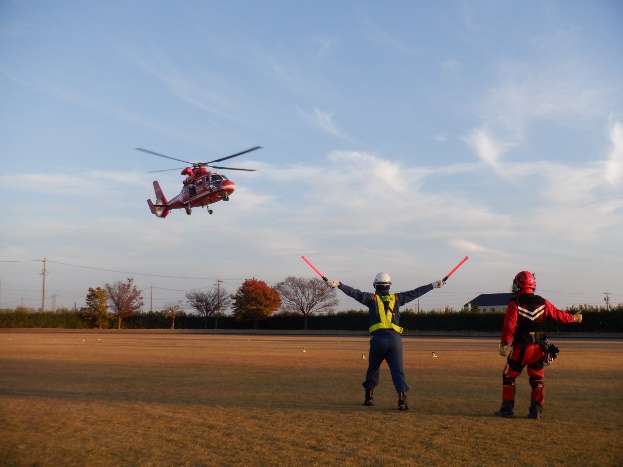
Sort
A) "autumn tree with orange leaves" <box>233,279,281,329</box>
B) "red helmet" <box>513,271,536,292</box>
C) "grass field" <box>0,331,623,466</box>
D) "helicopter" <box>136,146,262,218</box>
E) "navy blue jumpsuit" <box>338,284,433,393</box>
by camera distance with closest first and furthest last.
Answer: "grass field" <box>0,331,623,466</box>, "red helmet" <box>513,271,536,292</box>, "navy blue jumpsuit" <box>338,284,433,393</box>, "helicopter" <box>136,146,262,218</box>, "autumn tree with orange leaves" <box>233,279,281,329</box>

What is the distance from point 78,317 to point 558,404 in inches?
3091

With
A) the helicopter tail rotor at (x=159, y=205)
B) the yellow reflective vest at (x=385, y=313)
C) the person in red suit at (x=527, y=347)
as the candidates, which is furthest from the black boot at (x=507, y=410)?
the helicopter tail rotor at (x=159, y=205)

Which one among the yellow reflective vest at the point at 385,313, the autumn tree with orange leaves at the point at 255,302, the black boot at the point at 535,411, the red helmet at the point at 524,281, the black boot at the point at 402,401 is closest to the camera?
the black boot at the point at 535,411

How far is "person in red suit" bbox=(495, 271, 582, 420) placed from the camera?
9.39 meters

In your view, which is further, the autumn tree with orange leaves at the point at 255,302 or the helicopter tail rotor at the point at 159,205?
the autumn tree with orange leaves at the point at 255,302

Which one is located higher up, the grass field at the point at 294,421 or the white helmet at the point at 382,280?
the white helmet at the point at 382,280

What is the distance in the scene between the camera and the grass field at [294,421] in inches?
273

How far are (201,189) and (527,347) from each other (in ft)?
90.7

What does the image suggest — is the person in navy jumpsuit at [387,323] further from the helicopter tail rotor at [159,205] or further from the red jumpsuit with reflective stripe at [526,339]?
the helicopter tail rotor at [159,205]

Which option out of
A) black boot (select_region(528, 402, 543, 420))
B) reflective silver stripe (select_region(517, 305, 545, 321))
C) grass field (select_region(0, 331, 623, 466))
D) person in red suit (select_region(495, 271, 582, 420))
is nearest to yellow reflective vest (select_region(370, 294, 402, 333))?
grass field (select_region(0, 331, 623, 466))

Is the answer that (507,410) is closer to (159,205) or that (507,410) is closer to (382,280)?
(382,280)

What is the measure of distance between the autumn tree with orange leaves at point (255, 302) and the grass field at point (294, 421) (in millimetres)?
73189

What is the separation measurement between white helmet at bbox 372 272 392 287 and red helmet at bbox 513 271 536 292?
2.02 meters

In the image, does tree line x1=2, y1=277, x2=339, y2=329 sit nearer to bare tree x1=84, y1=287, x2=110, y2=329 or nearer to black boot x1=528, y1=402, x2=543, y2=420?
bare tree x1=84, y1=287, x2=110, y2=329
